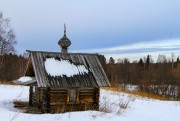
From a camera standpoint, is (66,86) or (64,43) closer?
(66,86)

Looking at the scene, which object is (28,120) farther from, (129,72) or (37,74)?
(129,72)

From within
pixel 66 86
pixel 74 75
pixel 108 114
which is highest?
pixel 74 75

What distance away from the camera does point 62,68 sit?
17766mm

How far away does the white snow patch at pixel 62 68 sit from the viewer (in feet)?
56.8

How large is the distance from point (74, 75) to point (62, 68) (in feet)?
2.91

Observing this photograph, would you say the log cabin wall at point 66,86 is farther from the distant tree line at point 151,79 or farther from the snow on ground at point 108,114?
the distant tree line at point 151,79

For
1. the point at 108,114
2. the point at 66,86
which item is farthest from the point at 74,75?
the point at 108,114

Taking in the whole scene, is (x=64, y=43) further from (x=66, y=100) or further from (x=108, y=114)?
(x=108, y=114)

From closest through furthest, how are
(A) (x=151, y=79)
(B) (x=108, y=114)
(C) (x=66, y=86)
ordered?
(B) (x=108, y=114) < (C) (x=66, y=86) < (A) (x=151, y=79)

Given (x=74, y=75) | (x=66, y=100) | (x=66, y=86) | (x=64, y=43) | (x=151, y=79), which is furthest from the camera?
(x=151, y=79)

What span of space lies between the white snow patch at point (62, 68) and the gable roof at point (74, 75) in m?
0.17

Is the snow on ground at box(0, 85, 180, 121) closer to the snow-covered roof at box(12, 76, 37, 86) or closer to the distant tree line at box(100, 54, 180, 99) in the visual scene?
the snow-covered roof at box(12, 76, 37, 86)

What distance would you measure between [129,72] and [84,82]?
6597cm

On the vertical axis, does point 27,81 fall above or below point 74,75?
below
